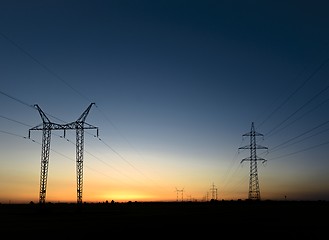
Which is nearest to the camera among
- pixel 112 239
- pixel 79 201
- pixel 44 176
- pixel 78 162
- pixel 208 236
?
pixel 112 239

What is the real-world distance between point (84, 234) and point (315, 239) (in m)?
19.0

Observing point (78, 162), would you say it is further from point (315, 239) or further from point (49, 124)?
point (315, 239)

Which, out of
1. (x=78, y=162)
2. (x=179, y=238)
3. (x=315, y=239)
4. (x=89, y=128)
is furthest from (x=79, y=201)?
(x=315, y=239)

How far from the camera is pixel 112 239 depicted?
108 ft

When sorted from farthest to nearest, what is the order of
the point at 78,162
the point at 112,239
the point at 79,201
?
the point at 79,201, the point at 78,162, the point at 112,239

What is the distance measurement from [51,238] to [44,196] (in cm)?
3635

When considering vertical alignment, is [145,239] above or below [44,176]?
below

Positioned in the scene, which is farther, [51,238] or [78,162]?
[78,162]

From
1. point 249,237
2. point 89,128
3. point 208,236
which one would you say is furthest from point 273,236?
point 89,128

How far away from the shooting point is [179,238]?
34.2m

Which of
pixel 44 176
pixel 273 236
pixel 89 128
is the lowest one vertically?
pixel 273 236

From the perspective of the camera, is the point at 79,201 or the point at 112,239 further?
the point at 79,201

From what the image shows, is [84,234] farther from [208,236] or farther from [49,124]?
[49,124]

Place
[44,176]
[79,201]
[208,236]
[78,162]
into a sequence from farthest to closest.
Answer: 1. [79,201]
2. [78,162]
3. [44,176]
4. [208,236]
